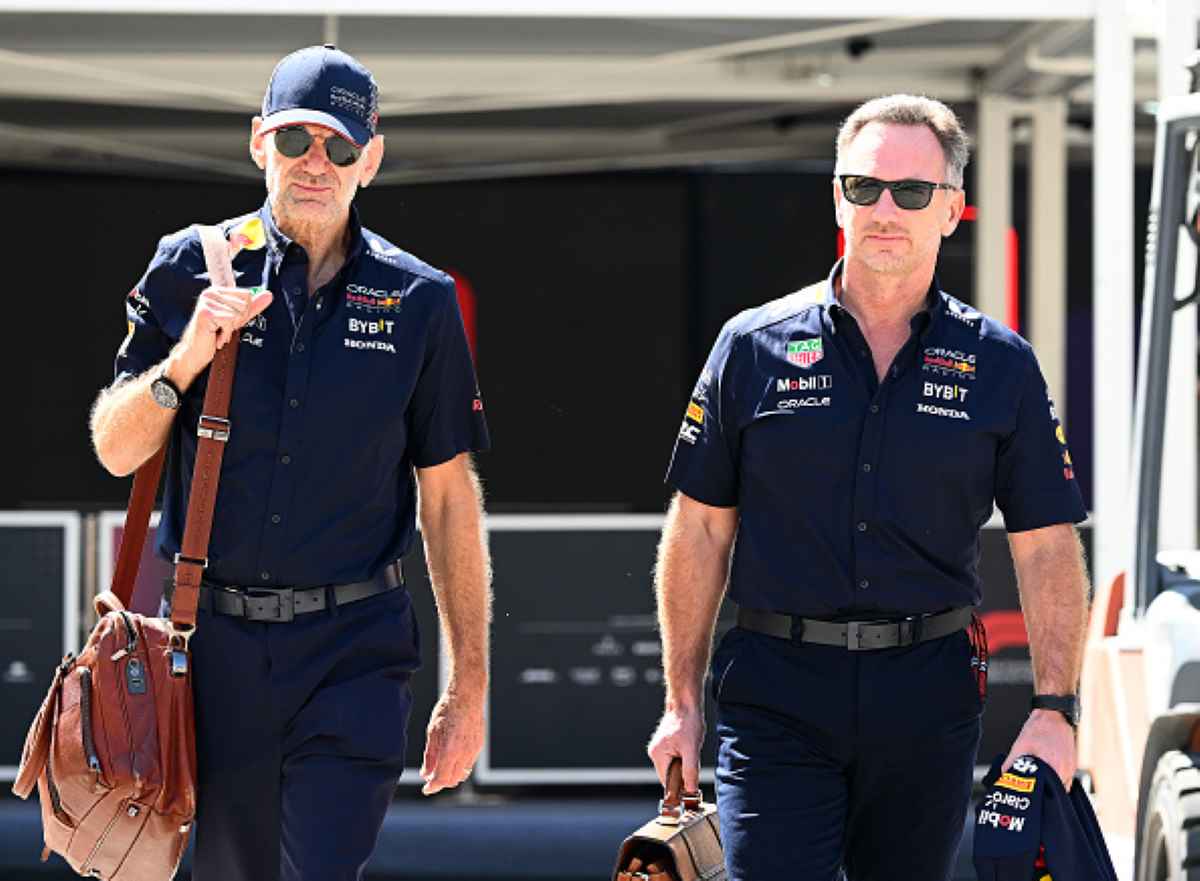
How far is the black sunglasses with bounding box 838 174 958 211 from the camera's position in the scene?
4332 millimetres

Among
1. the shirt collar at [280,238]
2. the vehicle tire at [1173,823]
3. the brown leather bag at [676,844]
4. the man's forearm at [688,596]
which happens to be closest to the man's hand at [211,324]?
the shirt collar at [280,238]

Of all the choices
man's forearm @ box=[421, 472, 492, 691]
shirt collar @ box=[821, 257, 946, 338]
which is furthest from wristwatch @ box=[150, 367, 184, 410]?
shirt collar @ box=[821, 257, 946, 338]

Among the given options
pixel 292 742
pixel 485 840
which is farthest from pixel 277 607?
pixel 485 840

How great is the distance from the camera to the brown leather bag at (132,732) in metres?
4.14

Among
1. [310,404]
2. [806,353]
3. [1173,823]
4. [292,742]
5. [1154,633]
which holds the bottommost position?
[1173,823]

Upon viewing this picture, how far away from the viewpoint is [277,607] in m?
4.28

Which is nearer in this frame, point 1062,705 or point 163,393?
point 163,393

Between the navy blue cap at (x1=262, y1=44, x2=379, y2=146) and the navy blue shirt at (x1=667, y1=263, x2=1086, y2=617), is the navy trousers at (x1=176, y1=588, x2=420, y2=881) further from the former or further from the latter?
the navy blue cap at (x1=262, y1=44, x2=379, y2=146)

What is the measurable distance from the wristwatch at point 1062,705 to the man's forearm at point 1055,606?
0.03 m

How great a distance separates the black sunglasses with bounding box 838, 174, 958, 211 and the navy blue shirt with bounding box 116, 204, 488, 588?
830mm

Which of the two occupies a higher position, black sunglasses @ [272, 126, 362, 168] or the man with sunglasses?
black sunglasses @ [272, 126, 362, 168]

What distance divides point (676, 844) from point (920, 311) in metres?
1.12

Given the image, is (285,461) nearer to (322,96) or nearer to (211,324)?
(211,324)

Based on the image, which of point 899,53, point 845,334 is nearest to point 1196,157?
point 845,334
